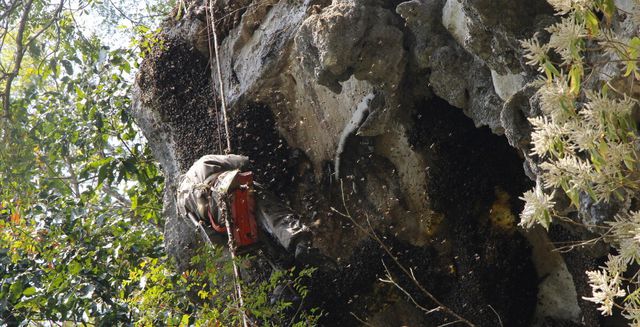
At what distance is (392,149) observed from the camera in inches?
270

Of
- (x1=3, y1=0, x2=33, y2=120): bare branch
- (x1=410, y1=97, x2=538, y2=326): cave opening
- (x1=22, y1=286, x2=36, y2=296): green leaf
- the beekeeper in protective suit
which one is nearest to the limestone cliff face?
(x1=410, y1=97, x2=538, y2=326): cave opening

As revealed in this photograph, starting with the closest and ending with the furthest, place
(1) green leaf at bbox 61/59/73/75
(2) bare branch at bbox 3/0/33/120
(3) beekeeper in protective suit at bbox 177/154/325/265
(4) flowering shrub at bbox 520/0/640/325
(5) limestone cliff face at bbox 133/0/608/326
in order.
Result: (4) flowering shrub at bbox 520/0/640/325 < (5) limestone cliff face at bbox 133/0/608/326 < (3) beekeeper in protective suit at bbox 177/154/325/265 < (2) bare branch at bbox 3/0/33/120 < (1) green leaf at bbox 61/59/73/75

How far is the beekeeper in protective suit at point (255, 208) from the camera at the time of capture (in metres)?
6.57

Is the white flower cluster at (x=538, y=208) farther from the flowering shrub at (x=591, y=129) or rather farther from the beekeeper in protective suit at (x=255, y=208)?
the beekeeper in protective suit at (x=255, y=208)

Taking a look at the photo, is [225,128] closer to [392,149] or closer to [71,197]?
[392,149]

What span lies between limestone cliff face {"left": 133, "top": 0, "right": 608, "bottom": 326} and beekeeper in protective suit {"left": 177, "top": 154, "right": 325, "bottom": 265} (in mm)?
503

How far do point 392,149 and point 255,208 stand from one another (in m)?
1.23

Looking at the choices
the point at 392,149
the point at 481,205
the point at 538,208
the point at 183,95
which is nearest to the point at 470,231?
the point at 481,205

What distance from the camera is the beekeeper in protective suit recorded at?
6570mm

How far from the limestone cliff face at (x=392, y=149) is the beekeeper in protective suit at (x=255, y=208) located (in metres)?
0.50

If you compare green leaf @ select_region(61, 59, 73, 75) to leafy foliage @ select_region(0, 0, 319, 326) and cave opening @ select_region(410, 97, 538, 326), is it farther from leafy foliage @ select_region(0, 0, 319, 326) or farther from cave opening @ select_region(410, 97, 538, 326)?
cave opening @ select_region(410, 97, 538, 326)

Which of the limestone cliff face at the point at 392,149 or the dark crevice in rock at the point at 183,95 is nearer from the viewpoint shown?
the limestone cliff face at the point at 392,149

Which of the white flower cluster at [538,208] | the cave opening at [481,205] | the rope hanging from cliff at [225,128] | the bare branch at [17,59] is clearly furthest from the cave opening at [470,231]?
the bare branch at [17,59]

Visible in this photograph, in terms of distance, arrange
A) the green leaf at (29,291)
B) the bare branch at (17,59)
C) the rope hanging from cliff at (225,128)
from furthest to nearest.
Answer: the bare branch at (17,59) → the green leaf at (29,291) → the rope hanging from cliff at (225,128)
